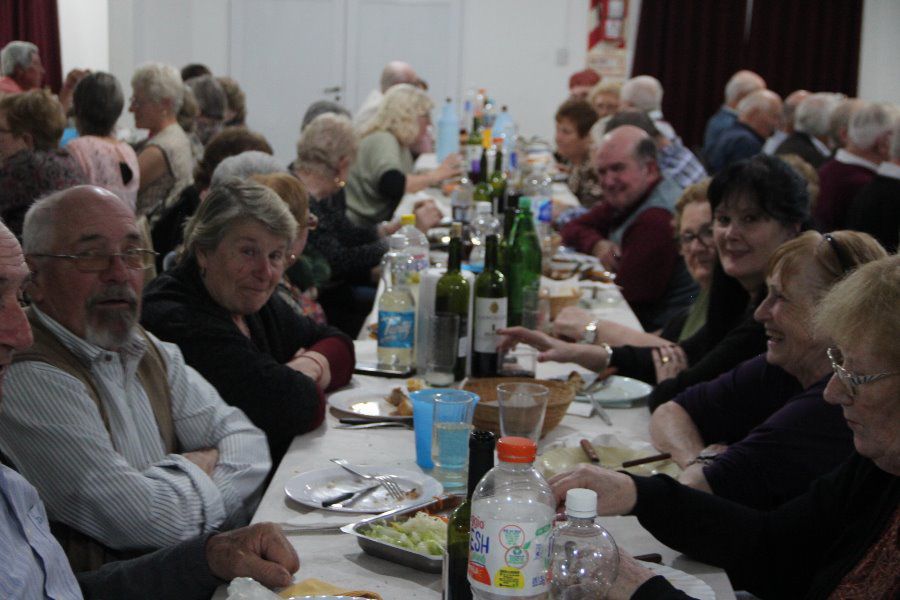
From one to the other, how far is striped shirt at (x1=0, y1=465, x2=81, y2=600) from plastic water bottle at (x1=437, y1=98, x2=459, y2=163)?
17.5 feet

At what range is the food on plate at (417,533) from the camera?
4.75 ft

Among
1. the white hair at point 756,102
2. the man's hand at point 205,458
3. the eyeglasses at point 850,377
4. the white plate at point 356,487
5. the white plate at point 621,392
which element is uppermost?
the white hair at point 756,102

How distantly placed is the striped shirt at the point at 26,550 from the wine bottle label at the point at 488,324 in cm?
118

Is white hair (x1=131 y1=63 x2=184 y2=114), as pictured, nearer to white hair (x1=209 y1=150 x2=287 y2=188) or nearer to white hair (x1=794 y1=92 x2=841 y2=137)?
white hair (x1=209 y1=150 x2=287 y2=188)

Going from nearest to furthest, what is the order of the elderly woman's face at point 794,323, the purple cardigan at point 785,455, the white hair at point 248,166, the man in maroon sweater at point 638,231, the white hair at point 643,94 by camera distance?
the purple cardigan at point 785,455, the elderly woman's face at point 794,323, the white hair at point 248,166, the man in maroon sweater at point 638,231, the white hair at point 643,94

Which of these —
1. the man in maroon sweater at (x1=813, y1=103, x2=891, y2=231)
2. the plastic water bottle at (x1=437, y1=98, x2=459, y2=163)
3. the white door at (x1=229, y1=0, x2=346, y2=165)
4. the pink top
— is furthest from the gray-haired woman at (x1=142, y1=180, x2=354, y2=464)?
the white door at (x1=229, y1=0, x2=346, y2=165)

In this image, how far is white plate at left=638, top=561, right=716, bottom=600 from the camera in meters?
1.41

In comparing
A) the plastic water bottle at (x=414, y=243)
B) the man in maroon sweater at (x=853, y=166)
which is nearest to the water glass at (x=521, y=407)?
the plastic water bottle at (x=414, y=243)

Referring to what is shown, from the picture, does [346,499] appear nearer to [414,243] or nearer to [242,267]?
[242,267]

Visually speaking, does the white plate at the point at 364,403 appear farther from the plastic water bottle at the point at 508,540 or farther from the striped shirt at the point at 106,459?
the plastic water bottle at the point at 508,540

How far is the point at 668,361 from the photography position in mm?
2711

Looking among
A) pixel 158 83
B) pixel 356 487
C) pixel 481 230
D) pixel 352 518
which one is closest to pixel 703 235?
pixel 481 230

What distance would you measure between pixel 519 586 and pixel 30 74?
19.7ft

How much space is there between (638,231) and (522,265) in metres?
1.09
